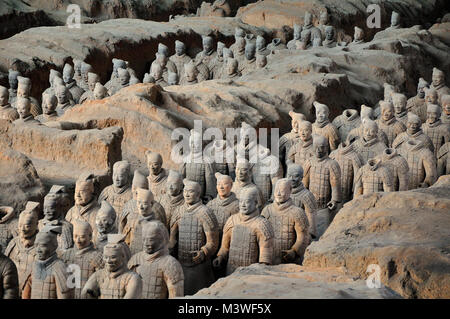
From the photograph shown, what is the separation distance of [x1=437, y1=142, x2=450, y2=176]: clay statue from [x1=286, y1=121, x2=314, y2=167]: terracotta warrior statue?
57.0 inches

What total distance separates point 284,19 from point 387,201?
39.6 ft

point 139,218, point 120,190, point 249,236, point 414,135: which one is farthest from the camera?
point 414,135

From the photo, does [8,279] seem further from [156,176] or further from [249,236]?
[156,176]

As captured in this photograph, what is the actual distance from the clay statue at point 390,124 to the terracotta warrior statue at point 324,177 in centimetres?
158

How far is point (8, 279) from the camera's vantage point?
5676mm

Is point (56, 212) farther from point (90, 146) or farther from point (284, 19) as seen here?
point (284, 19)

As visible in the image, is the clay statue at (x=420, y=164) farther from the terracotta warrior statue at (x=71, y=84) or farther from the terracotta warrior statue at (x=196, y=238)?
the terracotta warrior statue at (x=71, y=84)

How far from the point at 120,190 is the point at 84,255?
4.62 feet

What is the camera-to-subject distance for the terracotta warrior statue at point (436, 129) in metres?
9.38

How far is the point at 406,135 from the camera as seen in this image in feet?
29.6

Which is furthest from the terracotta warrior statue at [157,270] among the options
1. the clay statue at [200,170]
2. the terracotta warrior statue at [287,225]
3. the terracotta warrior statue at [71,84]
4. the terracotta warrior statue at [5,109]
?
the terracotta warrior statue at [71,84]

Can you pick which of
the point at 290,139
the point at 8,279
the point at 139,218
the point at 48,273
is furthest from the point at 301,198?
the point at 8,279

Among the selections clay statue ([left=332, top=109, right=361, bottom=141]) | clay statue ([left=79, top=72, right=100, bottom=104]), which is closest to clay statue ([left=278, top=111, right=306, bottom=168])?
clay statue ([left=332, top=109, right=361, bottom=141])
